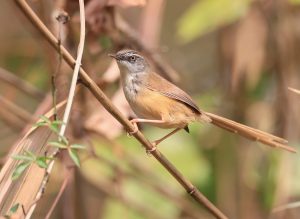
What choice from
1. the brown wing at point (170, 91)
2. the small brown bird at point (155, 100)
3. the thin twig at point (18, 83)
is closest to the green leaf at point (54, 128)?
the small brown bird at point (155, 100)

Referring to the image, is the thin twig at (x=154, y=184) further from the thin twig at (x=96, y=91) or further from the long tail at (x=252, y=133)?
the thin twig at (x=96, y=91)

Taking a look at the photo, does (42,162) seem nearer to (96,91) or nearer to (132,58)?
(96,91)

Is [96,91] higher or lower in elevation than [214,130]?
lower

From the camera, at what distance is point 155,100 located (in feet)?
9.29

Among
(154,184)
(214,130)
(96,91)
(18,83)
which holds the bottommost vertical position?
(154,184)

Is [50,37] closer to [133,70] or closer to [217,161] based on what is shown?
[133,70]

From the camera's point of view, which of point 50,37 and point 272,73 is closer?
point 50,37

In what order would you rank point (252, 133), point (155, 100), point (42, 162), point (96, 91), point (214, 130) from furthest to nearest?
point (214, 130) → point (155, 100) → point (252, 133) → point (96, 91) → point (42, 162)

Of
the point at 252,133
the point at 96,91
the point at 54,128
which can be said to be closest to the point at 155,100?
the point at 252,133

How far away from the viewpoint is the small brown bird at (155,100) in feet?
9.13

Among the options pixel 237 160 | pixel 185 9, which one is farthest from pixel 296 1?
pixel 185 9

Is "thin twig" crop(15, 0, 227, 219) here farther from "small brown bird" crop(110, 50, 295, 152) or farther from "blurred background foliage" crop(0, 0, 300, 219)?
"blurred background foliage" crop(0, 0, 300, 219)

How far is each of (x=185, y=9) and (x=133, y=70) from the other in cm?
257

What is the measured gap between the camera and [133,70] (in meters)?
2.87
